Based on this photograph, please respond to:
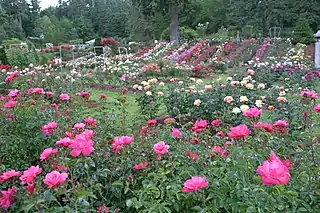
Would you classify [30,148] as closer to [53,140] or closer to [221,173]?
[53,140]

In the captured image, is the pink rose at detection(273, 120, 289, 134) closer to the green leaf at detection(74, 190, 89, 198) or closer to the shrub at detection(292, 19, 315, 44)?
the green leaf at detection(74, 190, 89, 198)

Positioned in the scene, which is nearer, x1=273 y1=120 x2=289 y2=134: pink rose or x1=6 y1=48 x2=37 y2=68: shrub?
x1=273 y1=120 x2=289 y2=134: pink rose

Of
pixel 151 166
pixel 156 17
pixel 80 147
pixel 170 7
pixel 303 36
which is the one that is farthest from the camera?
pixel 156 17

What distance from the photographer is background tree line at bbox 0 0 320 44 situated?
27.8 meters

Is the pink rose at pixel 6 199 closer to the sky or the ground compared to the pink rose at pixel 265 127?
closer to the ground

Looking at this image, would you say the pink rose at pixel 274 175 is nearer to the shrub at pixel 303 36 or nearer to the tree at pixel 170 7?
the shrub at pixel 303 36

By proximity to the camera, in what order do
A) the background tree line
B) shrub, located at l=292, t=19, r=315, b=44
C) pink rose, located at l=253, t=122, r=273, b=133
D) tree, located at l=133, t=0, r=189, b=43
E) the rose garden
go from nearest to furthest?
the rose garden
pink rose, located at l=253, t=122, r=273, b=133
shrub, located at l=292, t=19, r=315, b=44
tree, located at l=133, t=0, r=189, b=43
the background tree line

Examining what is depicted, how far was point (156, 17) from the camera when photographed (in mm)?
33375

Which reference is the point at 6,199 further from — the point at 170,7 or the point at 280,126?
the point at 170,7

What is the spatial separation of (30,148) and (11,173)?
1.29 meters

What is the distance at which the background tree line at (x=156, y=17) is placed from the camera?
2783 centimetres

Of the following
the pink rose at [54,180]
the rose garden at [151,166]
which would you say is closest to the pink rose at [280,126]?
the rose garden at [151,166]

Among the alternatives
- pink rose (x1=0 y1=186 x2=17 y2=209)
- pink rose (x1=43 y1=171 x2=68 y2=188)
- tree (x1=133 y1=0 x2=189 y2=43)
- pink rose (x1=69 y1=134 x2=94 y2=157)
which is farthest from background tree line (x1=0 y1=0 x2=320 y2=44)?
pink rose (x1=43 y1=171 x2=68 y2=188)

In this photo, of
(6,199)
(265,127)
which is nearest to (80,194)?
(6,199)
